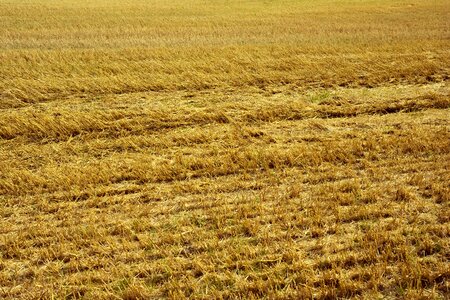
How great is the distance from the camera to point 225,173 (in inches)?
278

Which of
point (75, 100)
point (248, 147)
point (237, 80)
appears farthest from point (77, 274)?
point (237, 80)

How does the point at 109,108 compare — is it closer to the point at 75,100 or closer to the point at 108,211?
the point at 75,100

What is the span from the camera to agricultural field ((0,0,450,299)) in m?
4.68

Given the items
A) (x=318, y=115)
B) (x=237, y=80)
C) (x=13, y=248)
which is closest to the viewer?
(x=13, y=248)

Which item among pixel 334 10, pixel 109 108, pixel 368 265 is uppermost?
pixel 334 10

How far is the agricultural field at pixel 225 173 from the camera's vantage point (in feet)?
15.4

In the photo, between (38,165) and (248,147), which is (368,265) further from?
(38,165)

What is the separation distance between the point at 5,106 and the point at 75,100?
1603 millimetres

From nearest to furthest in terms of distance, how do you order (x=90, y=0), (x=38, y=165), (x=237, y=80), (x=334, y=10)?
(x=38, y=165)
(x=237, y=80)
(x=334, y=10)
(x=90, y=0)

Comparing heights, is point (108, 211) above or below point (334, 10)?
below

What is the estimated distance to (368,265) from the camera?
474 centimetres

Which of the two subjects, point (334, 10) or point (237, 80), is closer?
point (237, 80)

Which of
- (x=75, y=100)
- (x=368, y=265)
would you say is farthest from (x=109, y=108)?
(x=368, y=265)

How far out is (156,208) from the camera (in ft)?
19.8
